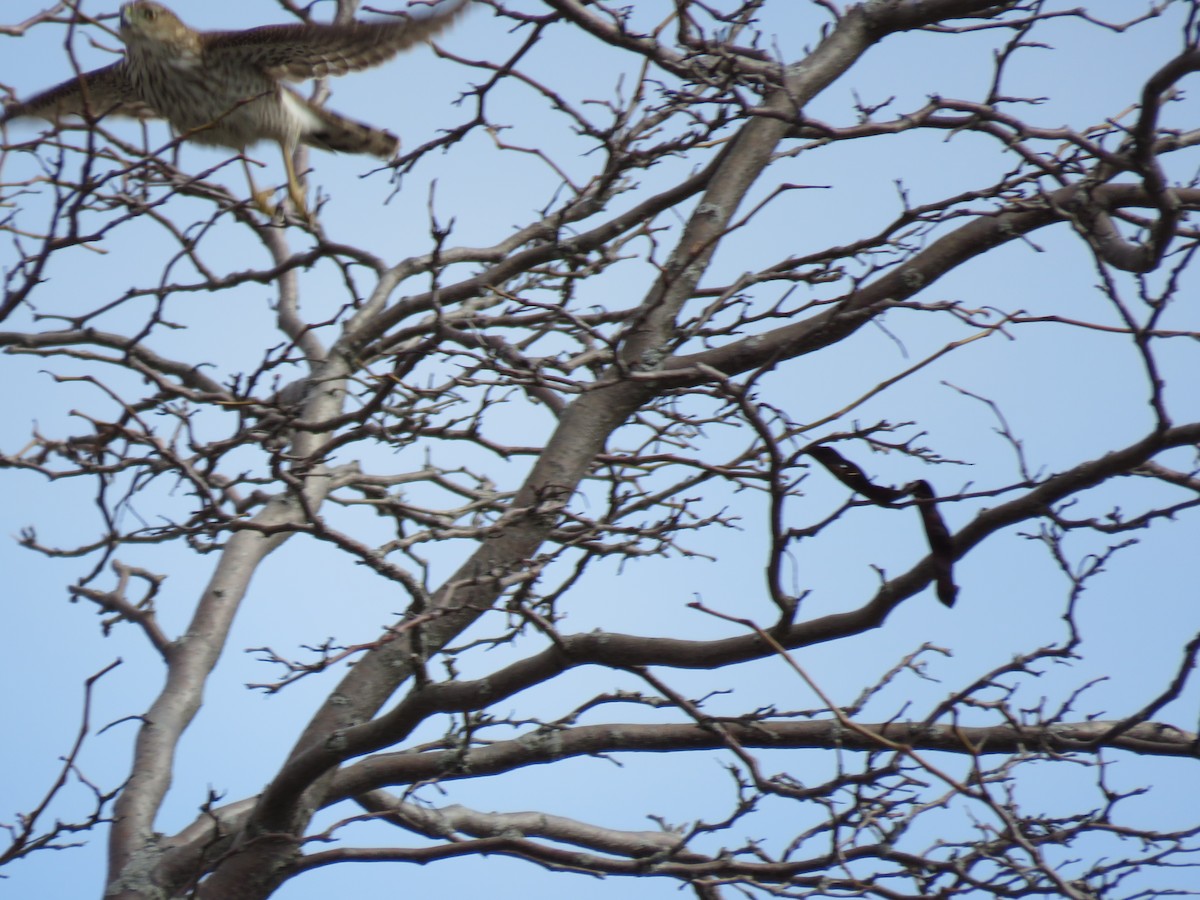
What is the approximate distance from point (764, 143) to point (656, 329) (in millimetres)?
746

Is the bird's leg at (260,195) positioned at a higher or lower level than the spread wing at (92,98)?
lower

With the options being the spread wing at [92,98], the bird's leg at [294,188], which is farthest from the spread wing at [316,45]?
the spread wing at [92,98]

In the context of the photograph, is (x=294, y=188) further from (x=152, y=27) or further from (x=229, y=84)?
(x=152, y=27)

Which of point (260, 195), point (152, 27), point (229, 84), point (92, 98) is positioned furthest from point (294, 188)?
point (92, 98)

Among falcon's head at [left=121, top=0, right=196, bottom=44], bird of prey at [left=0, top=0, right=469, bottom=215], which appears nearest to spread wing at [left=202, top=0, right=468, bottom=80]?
bird of prey at [left=0, top=0, right=469, bottom=215]

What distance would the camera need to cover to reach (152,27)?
5.54 metres

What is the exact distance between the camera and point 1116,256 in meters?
3.30

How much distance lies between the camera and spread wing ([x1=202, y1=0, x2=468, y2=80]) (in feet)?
15.7

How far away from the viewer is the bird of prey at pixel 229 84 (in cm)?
541

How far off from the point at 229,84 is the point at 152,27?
39 cm

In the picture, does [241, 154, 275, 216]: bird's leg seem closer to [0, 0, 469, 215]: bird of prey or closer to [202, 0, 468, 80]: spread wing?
[0, 0, 469, 215]: bird of prey

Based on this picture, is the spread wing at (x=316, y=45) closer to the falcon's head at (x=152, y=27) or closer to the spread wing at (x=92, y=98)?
the falcon's head at (x=152, y=27)

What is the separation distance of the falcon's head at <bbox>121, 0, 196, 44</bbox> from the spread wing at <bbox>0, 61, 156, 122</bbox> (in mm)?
267

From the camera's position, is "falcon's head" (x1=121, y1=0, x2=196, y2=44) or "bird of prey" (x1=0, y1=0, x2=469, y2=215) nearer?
"bird of prey" (x1=0, y1=0, x2=469, y2=215)
